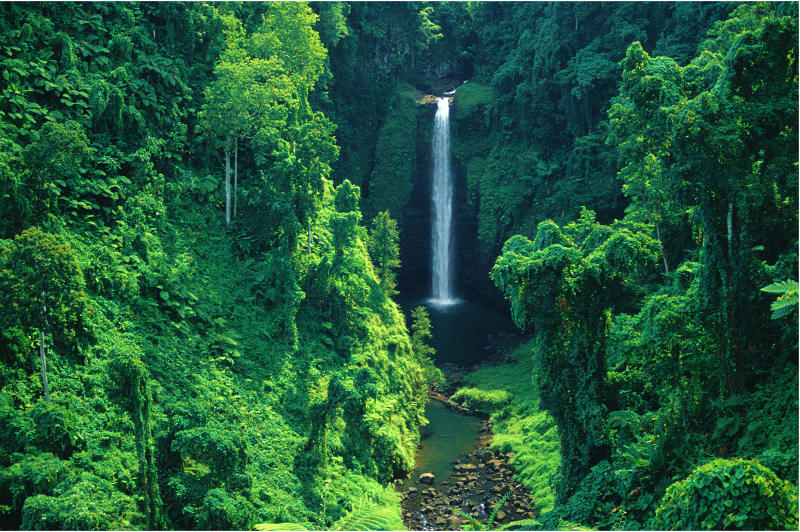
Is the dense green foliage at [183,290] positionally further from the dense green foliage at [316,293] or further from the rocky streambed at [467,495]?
the rocky streambed at [467,495]

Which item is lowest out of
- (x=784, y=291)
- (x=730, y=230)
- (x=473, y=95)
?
(x=784, y=291)

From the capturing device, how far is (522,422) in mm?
27156

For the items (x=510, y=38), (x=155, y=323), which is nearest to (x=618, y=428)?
(x=155, y=323)

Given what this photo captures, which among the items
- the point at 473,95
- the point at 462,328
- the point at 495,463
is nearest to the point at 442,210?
the point at 473,95

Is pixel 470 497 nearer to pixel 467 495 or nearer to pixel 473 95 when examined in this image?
pixel 467 495

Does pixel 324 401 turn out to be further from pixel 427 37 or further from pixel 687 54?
pixel 427 37

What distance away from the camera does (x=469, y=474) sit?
2381cm

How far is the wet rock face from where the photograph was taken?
68.0ft

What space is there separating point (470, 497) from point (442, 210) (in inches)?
1049

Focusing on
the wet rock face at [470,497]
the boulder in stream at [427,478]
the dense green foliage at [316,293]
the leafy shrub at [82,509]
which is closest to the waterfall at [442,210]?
the dense green foliage at [316,293]

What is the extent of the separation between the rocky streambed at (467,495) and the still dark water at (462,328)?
10693mm

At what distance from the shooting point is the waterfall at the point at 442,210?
4472 cm

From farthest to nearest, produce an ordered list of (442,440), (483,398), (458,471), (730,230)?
(483,398) < (442,440) < (458,471) < (730,230)

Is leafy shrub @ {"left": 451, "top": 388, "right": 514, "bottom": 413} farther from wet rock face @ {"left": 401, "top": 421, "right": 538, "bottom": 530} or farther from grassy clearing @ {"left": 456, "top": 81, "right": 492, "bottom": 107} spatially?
grassy clearing @ {"left": 456, "top": 81, "right": 492, "bottom": 107}
